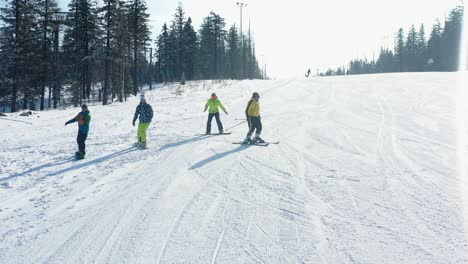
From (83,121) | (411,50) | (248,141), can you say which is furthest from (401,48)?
(83,121)

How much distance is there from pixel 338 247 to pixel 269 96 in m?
21.8

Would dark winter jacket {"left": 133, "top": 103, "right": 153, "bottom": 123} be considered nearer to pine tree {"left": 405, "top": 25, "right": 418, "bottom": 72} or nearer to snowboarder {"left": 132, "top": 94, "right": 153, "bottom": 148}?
snowboarder {"left": 132, "top": 94, "right": 153, "bottom": 148}

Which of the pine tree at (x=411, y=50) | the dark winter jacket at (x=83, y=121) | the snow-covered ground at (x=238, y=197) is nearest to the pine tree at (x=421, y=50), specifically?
the pine tree at (x=411, y=50)

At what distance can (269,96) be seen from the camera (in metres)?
26.4

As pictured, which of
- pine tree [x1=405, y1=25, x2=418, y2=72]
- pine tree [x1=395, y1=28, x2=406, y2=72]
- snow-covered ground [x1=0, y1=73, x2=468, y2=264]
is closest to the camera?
snow-covered ground [x1=0, y1=73, x2=468, y2=264]

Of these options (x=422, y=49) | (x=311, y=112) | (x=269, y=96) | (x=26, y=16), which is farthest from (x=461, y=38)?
(x=26, y=16)

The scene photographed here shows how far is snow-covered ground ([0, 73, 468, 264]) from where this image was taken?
507cm

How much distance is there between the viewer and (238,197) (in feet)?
23.6

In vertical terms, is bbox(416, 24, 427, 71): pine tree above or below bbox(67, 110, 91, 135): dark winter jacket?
above

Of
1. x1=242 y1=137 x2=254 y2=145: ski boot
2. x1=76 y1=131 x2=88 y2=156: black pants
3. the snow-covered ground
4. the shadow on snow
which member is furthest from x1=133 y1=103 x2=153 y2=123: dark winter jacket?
x1=242 y1=137 x2=254 y2=145: ski boot

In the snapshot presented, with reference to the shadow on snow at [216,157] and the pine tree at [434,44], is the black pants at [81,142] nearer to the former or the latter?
the shadow on snow at [216,157]

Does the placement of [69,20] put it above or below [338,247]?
above

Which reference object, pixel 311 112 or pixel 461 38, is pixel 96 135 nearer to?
pixel 311 112

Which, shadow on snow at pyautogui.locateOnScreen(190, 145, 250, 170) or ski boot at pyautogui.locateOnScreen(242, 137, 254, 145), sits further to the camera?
ski boot at pyautogui.locateOnScreen(242, 137, 254, 145)
